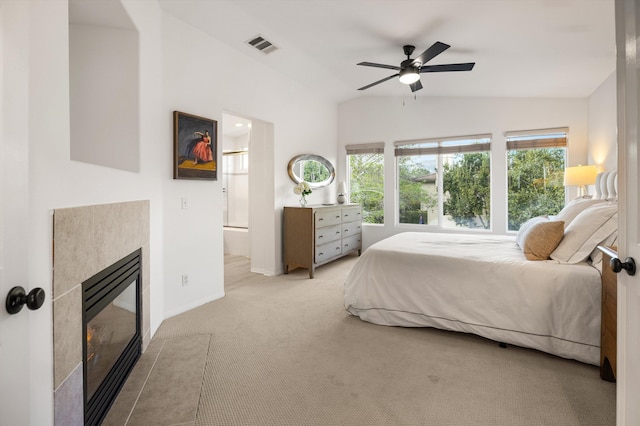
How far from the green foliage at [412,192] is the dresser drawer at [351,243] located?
0.84 metres

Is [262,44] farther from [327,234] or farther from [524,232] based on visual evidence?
[524,232]

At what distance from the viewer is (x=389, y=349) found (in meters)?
2.36

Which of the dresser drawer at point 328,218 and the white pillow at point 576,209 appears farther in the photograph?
the dresser drawer at point 328,218

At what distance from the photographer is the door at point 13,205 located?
31.4 inches

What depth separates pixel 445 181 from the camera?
536cm

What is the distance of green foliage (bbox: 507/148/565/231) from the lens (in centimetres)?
453

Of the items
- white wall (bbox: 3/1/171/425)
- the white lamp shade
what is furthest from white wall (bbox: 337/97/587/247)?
white wall (bbox: 3/1/171/425)

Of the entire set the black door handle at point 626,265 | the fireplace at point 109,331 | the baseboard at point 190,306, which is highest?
the black door handle at point 626,265

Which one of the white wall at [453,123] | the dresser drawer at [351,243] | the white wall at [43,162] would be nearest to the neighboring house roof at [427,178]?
the white wall at [453,123]

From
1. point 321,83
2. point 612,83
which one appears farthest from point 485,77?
point 321,83

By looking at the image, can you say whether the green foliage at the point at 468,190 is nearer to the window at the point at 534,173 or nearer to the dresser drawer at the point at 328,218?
the window at the point at 534,173

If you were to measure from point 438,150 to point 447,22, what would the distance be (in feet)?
8.72

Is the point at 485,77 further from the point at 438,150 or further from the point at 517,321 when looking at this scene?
the point at 517,321

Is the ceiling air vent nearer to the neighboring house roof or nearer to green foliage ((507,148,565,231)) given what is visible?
the neighboring house roof
